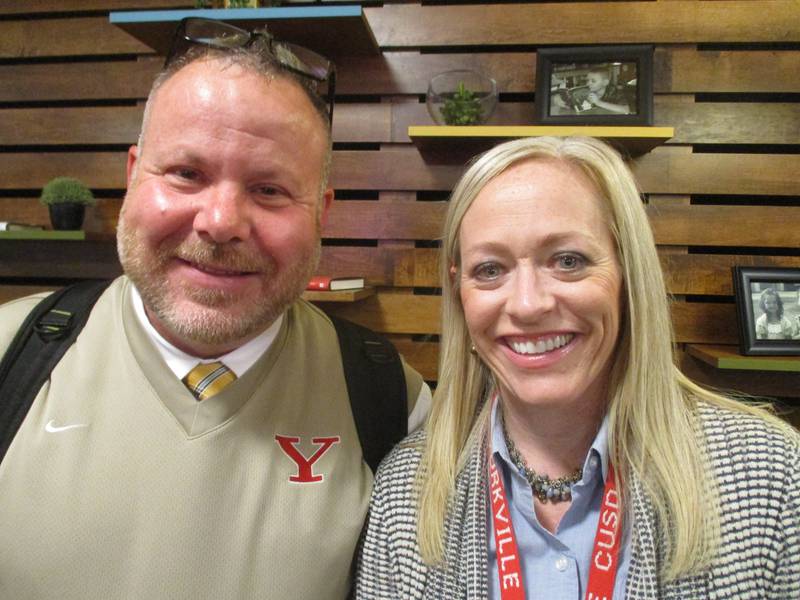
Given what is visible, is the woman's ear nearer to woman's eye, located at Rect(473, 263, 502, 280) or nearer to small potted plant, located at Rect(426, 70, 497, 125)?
woman's eye, located at Rect(473, 263, 502, 280)

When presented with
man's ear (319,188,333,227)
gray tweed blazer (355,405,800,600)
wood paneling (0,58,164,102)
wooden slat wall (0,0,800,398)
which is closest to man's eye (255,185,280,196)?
man's ear (319,188,333,227)

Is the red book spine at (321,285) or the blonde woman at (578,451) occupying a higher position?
the red book spine at (321,285)

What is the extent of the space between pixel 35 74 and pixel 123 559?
9.30 ft

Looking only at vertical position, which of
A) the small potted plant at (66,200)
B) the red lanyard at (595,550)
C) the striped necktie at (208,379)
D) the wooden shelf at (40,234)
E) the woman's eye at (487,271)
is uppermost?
the small potted plant at (66,200)

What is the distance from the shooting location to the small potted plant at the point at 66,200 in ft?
8.34

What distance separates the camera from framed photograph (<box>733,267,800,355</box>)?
7.49ft

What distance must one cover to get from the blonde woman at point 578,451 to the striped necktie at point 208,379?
16.5 inches

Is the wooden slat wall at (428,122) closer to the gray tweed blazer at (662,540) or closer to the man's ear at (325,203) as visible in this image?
the man's ear at (325,203)

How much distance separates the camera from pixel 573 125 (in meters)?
2.25

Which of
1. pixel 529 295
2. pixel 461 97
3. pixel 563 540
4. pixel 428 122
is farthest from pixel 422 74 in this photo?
pixel 563 540

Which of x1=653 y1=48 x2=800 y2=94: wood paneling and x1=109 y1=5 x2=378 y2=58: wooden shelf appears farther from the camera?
x1=653 y1=48 x2=800 y2=94: wood paneling

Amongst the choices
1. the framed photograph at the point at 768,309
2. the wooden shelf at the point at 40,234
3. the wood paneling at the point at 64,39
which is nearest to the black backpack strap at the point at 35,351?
the wooden shelf at the point at 40,234

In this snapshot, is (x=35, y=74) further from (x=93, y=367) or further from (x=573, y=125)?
(x=573, y=125)

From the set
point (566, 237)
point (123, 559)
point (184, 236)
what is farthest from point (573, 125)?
point (123, 559)
